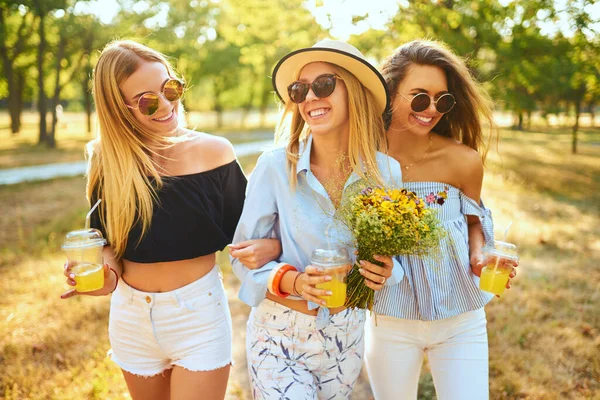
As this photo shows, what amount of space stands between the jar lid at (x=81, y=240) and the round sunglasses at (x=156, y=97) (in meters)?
0.71

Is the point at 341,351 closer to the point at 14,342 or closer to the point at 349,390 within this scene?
the point at 349,390

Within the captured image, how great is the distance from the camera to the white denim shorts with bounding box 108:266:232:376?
2.47 meters

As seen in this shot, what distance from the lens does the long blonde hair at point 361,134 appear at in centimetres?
240

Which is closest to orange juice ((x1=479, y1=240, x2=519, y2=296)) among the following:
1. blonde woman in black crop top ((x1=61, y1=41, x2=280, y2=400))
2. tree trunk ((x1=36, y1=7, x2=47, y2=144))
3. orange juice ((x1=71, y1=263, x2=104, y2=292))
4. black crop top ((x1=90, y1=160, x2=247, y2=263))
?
blonde woman in black crop top ((x1=61, y1=41, x2=280, y2=400))

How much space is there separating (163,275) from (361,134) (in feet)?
4.24

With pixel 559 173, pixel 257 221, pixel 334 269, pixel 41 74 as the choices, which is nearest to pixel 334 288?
pixel 334 269

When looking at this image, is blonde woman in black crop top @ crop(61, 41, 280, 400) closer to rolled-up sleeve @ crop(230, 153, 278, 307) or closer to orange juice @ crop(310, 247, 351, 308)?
rolled-up sleeve @ crop(230, 153, 278, 307)

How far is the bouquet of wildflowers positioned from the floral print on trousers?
49 cm

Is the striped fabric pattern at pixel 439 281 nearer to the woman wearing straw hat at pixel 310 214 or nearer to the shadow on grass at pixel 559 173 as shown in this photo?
the woman wearing straw hat at pixel 310 214

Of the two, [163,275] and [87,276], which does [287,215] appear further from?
[87,276]

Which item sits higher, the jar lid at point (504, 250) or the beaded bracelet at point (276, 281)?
the jar lid at point (504, 250)

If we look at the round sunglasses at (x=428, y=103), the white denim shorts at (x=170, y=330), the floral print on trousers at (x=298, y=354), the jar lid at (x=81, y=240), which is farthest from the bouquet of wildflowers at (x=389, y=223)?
the jar lid at (x=81, y=240)

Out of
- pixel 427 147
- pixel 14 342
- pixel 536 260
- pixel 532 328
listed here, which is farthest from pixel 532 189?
pixel 14 342

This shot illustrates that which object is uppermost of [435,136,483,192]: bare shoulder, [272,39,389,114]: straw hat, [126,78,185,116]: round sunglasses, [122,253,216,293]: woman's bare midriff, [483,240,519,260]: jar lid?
[272,39,389,114]: straw hat
